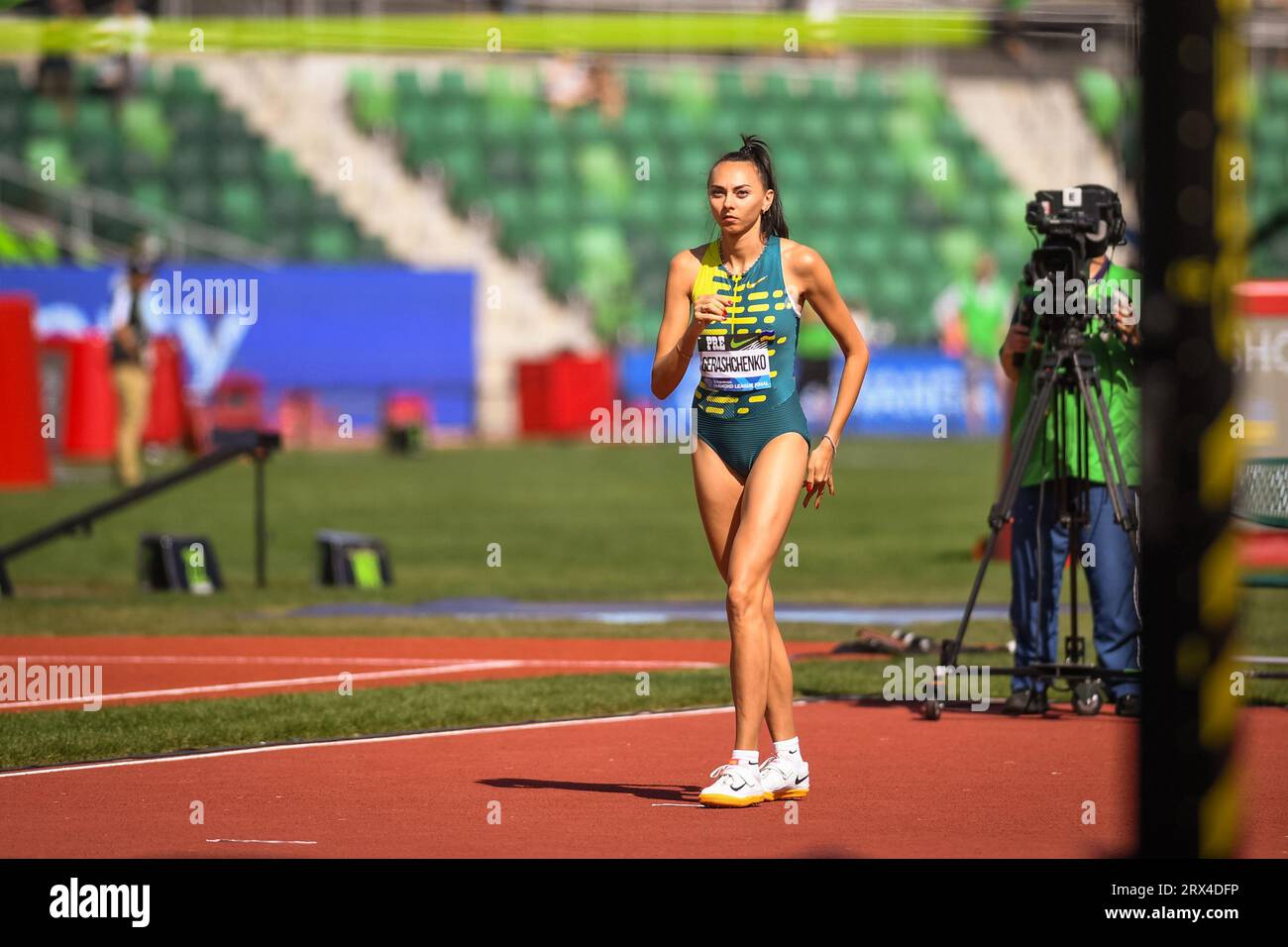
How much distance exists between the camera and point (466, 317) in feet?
118

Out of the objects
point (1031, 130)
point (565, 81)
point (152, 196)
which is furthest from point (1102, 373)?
point (1031, 130)

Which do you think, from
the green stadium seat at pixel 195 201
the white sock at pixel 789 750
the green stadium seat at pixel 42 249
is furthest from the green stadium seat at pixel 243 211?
the white sock at pixel 789 750

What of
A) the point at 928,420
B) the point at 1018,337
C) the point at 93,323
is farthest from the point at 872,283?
the point at 1018,337

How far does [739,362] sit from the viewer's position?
23.6 feet

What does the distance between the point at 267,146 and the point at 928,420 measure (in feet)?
45.5

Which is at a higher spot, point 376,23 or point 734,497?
point 376,23

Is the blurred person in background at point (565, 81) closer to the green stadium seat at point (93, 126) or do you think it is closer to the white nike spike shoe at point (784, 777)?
the green stadium seat at point (93, 126)

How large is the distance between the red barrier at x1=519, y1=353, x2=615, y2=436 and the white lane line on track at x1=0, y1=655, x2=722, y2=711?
25063mm

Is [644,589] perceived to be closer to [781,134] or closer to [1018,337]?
[1018,337]

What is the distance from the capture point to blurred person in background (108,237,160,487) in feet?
80.0

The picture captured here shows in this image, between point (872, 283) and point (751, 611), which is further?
point (872, 283)

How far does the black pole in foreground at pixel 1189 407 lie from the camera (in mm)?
2932

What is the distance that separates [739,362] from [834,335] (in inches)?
13.5
